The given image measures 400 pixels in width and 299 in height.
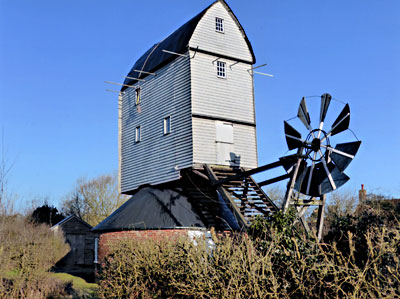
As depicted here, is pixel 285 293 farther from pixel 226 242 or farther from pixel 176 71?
pixel 176 71

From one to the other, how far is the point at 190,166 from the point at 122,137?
24.3 feet

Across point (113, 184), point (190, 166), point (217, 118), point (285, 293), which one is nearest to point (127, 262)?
point (285, 293)

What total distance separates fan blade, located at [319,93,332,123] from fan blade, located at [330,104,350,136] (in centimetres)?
55

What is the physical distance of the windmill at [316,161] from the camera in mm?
15484

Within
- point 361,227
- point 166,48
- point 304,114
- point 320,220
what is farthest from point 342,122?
point 166,48

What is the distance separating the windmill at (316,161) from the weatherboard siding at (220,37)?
7.57 m

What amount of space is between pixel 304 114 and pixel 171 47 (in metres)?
9.85

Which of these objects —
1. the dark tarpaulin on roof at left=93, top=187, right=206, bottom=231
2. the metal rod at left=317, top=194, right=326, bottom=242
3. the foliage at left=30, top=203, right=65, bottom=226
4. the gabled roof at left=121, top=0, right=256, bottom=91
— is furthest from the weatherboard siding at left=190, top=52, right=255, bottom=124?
the foliage at left=30, top=203, right=65, bottom=226

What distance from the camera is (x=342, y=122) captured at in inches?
612

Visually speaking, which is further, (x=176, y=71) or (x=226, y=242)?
(x=176, y=71)

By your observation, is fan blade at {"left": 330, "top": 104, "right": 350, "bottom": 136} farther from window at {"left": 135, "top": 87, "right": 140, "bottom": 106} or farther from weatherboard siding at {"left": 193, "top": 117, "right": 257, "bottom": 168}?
window at {"left": 135, "top": 87, "right": 140, "bottom": 106}

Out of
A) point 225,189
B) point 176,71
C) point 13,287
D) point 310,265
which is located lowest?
point 13,287

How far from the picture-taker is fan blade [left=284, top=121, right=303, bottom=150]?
53.7 feet

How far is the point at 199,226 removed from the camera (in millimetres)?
19578
